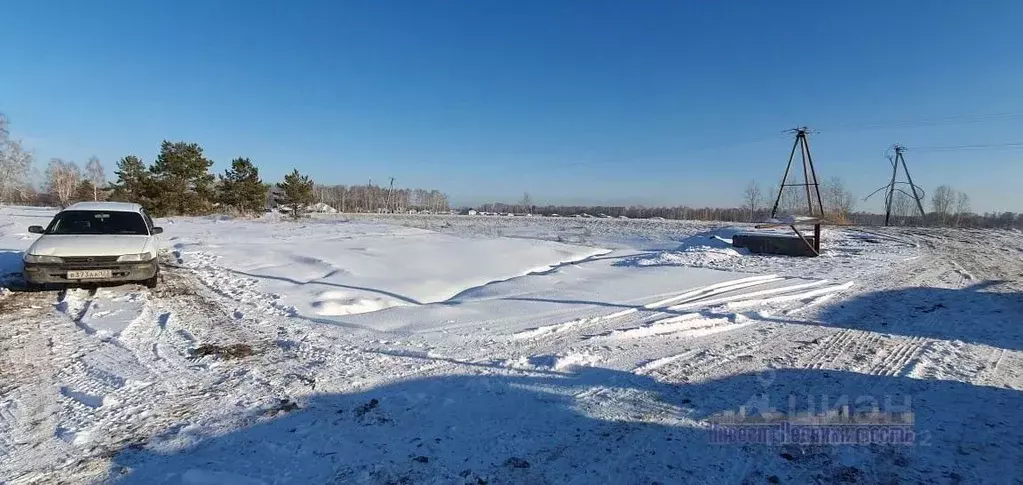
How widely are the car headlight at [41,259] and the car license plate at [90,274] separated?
0.27 metres

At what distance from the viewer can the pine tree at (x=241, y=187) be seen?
123 feet

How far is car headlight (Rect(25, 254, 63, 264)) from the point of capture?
23.5 feet

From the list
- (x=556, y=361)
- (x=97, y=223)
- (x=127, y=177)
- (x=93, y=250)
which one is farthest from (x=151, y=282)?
(x=127, y=177)

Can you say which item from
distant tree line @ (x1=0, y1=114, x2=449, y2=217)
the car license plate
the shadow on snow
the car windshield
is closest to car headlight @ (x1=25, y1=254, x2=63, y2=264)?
the car license plate

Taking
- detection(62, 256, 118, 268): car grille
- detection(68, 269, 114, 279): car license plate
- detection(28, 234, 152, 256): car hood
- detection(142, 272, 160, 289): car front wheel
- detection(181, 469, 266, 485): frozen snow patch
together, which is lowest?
detection(181, 469, 266, 485): frozen snow patch

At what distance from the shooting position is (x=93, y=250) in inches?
296

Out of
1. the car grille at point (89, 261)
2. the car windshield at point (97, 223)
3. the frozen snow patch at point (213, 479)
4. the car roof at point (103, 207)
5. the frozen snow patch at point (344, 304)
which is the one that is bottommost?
the frozen snow patch at point (213, 479)

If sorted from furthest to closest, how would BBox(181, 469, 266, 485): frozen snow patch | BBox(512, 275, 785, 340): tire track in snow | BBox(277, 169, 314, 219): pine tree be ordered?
BBox(277, 169, 314, 219): pine tree
BBox(512, 275, 785, 340): tire track in snow
BBox(181, 469, 266, 485): frozen snow patch

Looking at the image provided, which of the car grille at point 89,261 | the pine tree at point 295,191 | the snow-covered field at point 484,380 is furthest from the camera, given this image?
the pine tree at point 295,191

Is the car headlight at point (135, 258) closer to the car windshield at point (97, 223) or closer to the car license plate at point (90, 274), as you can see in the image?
the car license plate at point (90, 274)

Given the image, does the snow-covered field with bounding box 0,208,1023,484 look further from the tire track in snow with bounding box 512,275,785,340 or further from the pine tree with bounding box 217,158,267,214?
the pine tree with bounding box 217,158,267,214

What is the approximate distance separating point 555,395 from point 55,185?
99.4m

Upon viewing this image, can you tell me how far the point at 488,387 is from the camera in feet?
14.0

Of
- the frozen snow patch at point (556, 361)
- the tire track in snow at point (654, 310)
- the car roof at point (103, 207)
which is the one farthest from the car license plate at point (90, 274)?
the frozen snow patch at point (556, 361)
